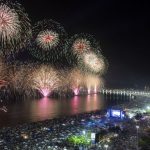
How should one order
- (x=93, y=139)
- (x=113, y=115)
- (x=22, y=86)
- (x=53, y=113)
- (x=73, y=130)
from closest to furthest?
(x=93, y=139) → (x=73, y=130) → (x=113, y=115) → (x=53, y=113) → (x=22, y=86)

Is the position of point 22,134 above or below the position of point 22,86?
below

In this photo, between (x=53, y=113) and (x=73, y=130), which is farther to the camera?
(x=53, y=113)

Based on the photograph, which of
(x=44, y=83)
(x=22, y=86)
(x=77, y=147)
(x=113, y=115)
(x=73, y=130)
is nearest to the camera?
(x=77, y=147)

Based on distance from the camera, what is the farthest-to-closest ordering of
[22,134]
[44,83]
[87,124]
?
[44,83] → [87,124] → [22,134]

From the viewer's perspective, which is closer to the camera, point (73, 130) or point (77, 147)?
point (77, 147)

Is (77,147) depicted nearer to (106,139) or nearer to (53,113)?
(106,139)

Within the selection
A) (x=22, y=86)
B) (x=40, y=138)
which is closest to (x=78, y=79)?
(x=22, y=86)

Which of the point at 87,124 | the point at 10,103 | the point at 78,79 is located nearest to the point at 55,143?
the point at 87,124

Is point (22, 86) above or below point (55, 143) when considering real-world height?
above

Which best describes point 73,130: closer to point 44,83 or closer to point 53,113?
point 53,113
